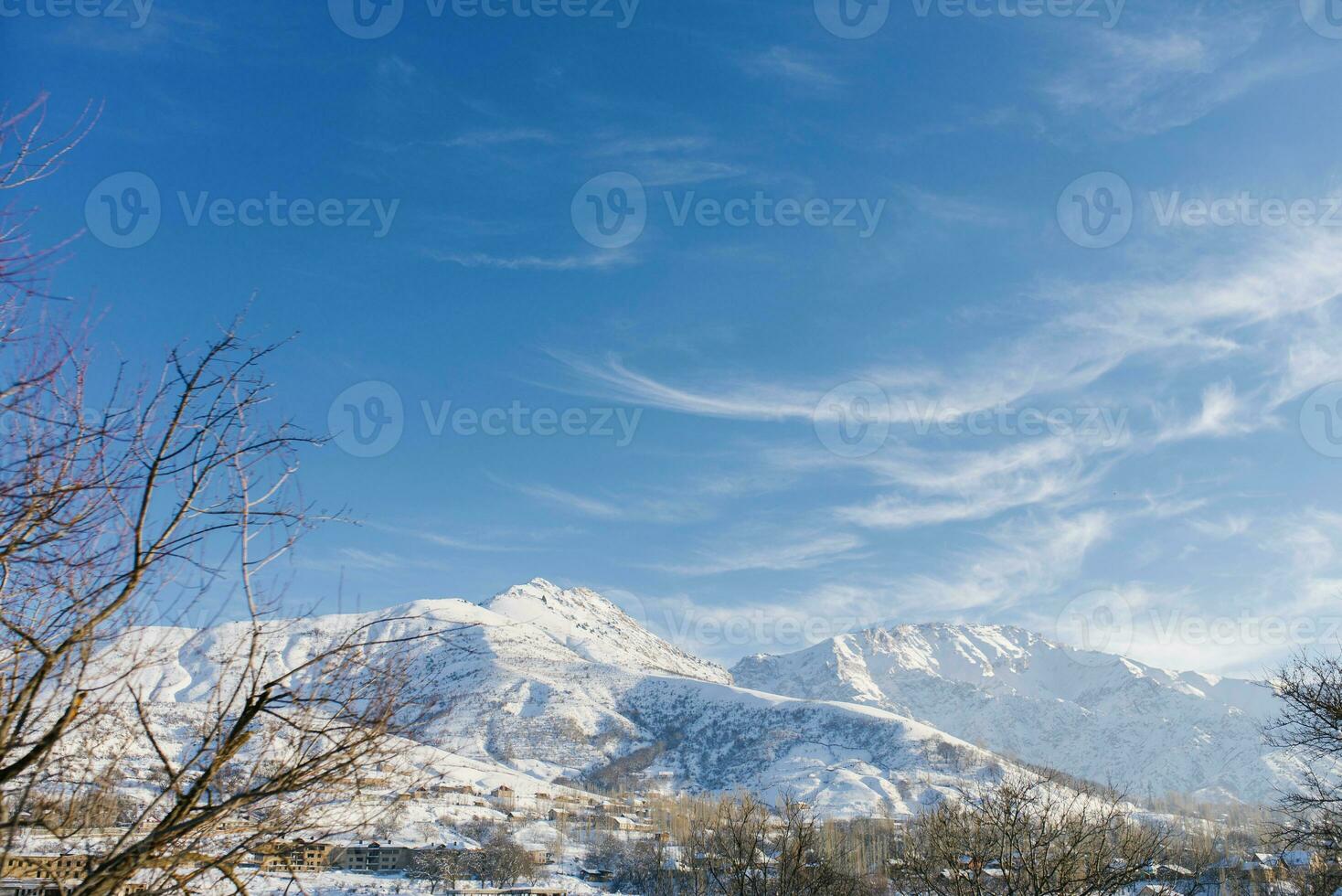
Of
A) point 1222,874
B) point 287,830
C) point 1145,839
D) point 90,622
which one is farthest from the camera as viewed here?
point 1222,874

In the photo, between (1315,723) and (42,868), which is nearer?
(42,868)

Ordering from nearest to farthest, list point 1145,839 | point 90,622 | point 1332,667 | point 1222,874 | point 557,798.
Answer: point 90,622, point 1332,667, point 1145,839, point 1222,874, point 557,798

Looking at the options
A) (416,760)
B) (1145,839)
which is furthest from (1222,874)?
(416,760)

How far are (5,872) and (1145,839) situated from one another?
2648cm

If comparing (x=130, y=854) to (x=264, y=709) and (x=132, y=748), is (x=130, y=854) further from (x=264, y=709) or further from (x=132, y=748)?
(x=132, y=748)

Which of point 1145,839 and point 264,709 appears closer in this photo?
point 264,709

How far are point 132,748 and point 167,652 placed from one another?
1135mm

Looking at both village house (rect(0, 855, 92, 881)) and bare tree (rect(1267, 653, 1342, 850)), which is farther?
bare tree (rect(1267, 653, 1342, 850))

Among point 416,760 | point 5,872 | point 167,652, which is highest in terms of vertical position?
point 167,652

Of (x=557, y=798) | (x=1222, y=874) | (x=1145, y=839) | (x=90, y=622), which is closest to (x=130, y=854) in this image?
(x=90, y=622)

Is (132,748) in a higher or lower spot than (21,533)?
lower

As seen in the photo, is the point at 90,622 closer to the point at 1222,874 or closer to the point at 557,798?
the point at 1222,874

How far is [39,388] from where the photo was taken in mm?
5227

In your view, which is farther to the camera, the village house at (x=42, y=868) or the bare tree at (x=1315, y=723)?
the bare tree at (x=1315, y=723)
